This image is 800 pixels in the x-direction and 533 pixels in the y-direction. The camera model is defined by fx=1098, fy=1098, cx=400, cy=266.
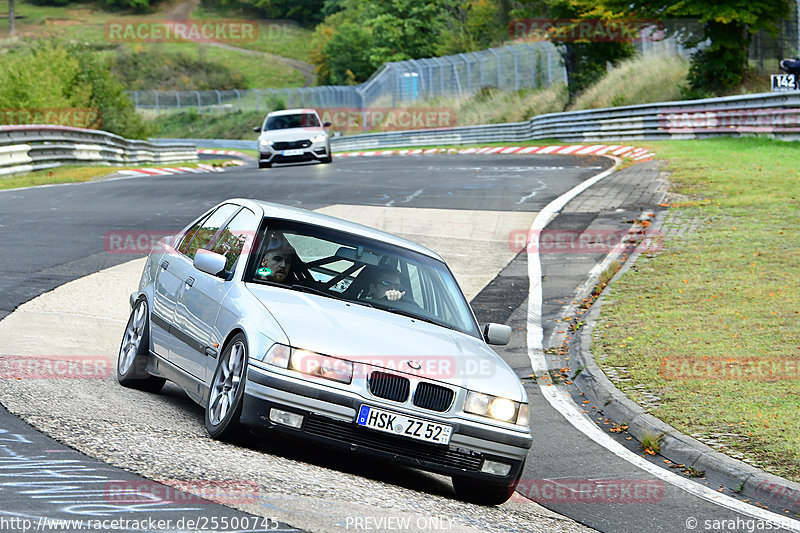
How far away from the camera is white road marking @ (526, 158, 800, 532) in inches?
282

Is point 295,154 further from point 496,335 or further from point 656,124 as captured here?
point 496,335

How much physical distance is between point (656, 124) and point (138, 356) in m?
30.6

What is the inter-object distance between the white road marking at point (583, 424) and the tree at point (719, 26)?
883 inches

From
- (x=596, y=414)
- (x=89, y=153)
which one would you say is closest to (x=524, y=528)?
(x=596, y=414)

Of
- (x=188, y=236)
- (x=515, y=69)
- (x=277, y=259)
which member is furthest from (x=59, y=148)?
(x=515, y=69)

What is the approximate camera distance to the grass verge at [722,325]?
8766 millimetres

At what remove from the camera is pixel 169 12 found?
147m

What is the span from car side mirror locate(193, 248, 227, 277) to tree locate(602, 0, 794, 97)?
31987 millimetres

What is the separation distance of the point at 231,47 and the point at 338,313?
136447 mm

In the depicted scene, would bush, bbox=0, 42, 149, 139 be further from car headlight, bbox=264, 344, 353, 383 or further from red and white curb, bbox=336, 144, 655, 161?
car headlight, bbox=264, 344, 353, 383

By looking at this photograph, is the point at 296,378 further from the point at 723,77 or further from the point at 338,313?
the point at 723,77

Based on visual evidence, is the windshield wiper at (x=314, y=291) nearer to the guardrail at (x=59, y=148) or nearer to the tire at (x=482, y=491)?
the tire at (x=482, y=491)

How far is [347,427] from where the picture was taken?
249 inches

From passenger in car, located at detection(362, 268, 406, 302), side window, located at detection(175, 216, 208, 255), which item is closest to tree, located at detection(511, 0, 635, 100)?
side window, located at detection(175, 216, 208, 255)
